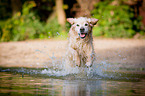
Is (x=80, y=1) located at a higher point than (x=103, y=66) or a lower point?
higher

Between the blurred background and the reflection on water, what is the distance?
13.9 meters

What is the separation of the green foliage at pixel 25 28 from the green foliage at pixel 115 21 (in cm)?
348

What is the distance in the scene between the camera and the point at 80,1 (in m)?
23.1

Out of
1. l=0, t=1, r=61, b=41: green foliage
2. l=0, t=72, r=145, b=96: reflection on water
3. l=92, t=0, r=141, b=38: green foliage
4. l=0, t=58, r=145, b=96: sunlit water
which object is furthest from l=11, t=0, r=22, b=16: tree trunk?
l=0, t=72, r=145, b=96: reflection on water

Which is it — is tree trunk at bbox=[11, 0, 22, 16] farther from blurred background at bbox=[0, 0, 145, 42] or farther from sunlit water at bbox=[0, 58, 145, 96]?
sunlit water at bbox=[0, 58, 145, 96]

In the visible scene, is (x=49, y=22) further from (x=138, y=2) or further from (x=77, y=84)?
(x=77, y=84)

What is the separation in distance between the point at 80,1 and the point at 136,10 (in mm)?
5145

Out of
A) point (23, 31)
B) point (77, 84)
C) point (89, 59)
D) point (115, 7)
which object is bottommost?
point (77, 84)

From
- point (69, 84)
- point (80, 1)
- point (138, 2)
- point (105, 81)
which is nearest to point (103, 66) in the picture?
point (105, 81)

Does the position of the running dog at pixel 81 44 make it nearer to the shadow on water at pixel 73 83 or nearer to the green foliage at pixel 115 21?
the shadow on water at pixel 73 83

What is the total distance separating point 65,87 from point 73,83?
56 centimetres

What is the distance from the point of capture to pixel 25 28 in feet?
70.5

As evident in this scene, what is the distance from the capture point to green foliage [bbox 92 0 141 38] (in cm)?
2181

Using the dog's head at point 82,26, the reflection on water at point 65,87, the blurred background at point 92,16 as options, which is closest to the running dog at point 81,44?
the dog's head at point 82,26
